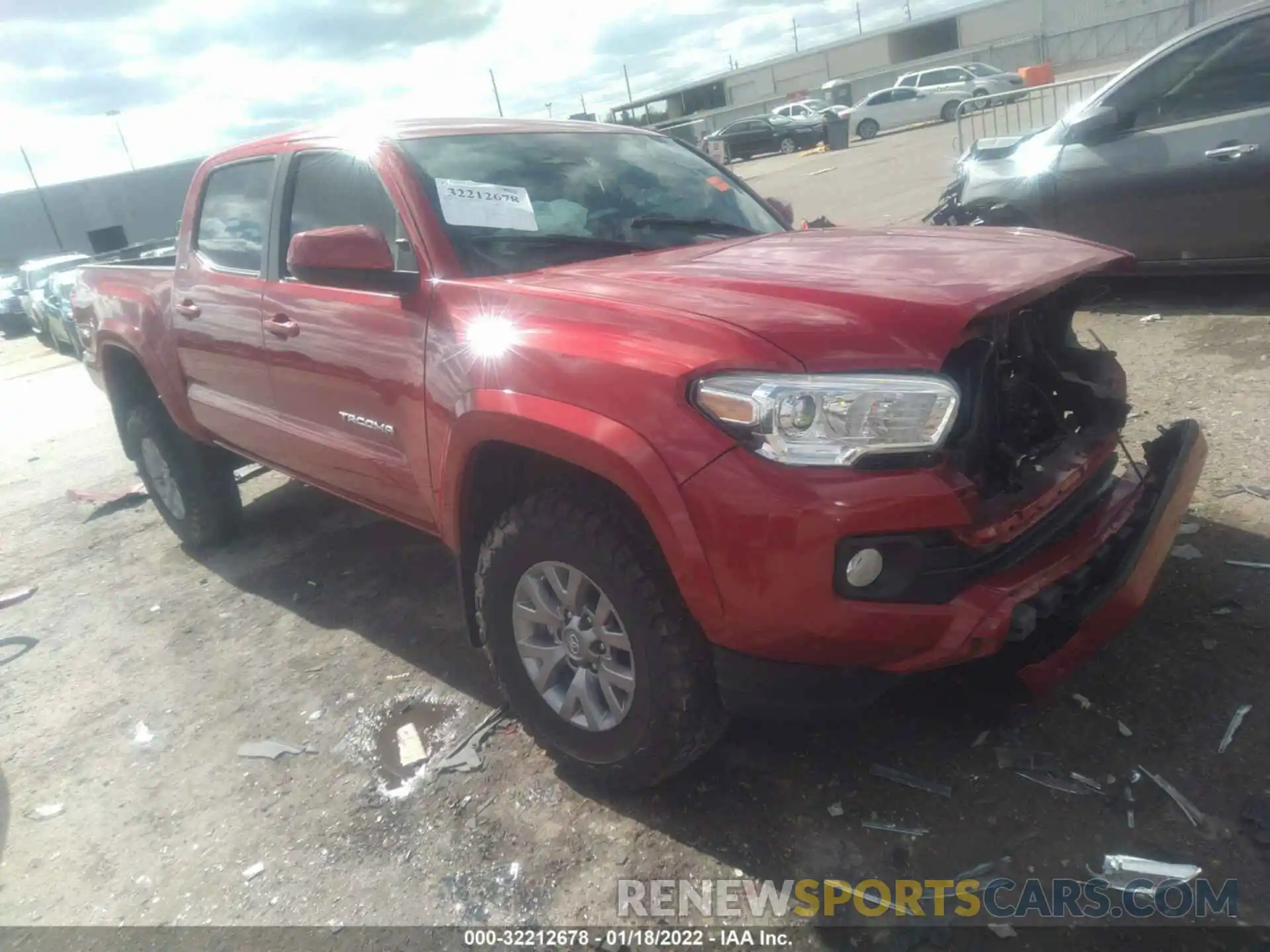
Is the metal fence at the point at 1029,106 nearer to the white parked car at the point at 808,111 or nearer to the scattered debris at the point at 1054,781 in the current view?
the scattered debris at the point at 1054,781

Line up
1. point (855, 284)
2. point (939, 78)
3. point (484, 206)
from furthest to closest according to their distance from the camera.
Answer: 1. point (939, 78)
2. point (484, 206)
3. point (855, 284)

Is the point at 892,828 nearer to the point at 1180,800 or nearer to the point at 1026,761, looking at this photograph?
the point at 1026,761

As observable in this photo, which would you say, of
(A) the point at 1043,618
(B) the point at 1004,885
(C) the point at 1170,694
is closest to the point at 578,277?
(A) the point at 1043,618

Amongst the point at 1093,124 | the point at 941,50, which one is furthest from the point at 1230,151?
the point at 941,50

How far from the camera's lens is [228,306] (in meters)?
3.87

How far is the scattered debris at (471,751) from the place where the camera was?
293 cm

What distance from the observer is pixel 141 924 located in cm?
250

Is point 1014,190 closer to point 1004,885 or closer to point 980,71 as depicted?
point 1004,885

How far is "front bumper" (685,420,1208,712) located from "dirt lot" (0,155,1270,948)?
18.0 inches

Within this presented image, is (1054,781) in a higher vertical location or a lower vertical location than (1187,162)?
lower

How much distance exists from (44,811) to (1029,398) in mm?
3371

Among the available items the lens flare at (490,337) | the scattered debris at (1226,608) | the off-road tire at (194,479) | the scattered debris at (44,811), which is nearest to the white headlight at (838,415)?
the lens flare at (490,337)

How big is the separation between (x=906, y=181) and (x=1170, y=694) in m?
13.1

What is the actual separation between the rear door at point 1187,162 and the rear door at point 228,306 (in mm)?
4932
